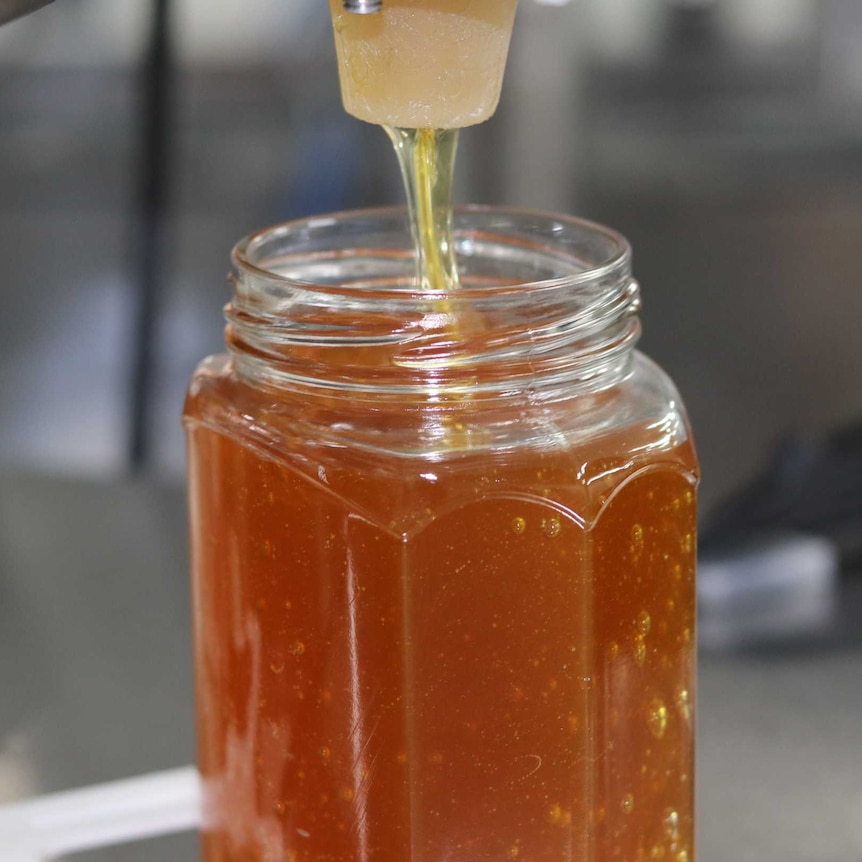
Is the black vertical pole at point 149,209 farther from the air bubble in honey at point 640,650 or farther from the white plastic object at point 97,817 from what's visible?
the air bubble in honey at point 640,650

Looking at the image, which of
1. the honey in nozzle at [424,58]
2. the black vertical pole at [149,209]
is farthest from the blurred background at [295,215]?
the honey in nozzle at [424,58]

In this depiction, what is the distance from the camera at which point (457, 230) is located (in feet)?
1.56

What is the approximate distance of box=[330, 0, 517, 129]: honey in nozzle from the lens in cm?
35

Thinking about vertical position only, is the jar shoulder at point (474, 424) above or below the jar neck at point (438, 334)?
below

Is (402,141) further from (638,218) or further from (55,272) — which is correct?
(638,218)

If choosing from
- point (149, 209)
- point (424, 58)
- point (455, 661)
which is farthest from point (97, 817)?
point (149, 209)

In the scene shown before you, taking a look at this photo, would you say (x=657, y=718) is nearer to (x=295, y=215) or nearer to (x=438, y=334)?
(x=438, y=334)

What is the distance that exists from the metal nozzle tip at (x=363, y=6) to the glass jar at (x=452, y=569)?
8cm

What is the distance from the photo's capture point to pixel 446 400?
14.7 inches

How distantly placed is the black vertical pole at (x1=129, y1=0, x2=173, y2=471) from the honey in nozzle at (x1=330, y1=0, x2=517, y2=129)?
0.65 m

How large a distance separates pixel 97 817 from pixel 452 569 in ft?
0.84

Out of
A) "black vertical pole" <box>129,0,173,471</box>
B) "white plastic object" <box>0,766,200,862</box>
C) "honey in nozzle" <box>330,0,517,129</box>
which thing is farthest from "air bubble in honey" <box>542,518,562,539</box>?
"black vertical pole" <box>129,0,173,471</box>

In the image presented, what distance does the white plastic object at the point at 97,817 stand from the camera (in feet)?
1.68

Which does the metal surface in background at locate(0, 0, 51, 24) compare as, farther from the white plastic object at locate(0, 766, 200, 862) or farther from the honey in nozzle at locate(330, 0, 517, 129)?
the white plastic object at locate(0, 766, 200, 862)
